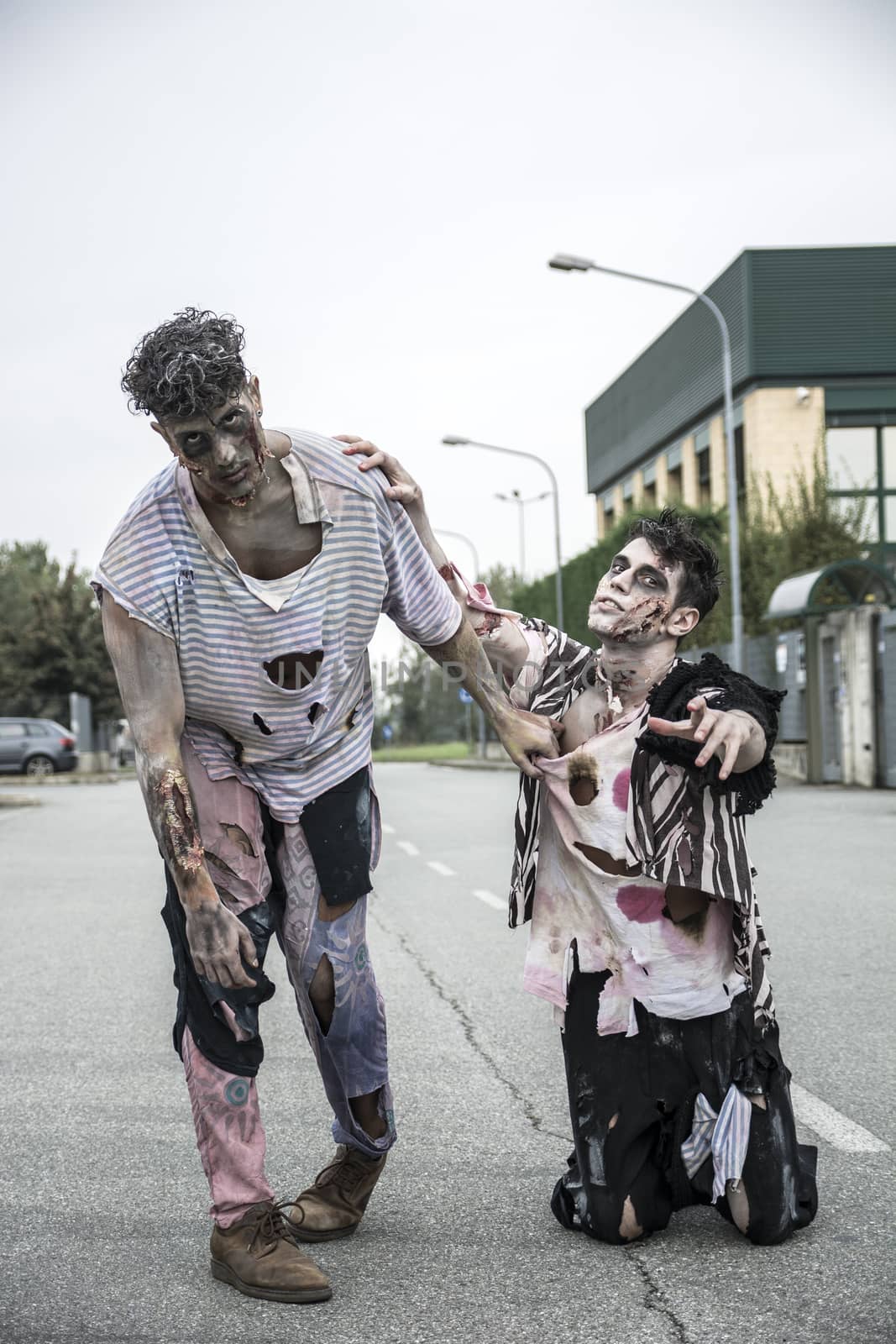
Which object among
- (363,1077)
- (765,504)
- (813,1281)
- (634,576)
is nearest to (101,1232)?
(363,1077)

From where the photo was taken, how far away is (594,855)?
353cm

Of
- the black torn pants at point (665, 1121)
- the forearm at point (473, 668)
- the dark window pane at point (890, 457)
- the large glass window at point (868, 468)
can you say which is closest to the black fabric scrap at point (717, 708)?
the forearm at point (473, 668)

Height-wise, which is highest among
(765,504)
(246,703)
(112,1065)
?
(765,504)

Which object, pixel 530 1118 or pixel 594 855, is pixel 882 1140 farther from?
A: pixel 594 855

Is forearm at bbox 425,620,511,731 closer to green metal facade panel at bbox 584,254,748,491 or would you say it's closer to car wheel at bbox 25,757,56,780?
green metal facade panel at bbox 584,254,748,491

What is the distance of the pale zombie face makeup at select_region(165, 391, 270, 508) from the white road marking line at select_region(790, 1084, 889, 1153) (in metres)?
2.32

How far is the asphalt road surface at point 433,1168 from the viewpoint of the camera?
2967mm

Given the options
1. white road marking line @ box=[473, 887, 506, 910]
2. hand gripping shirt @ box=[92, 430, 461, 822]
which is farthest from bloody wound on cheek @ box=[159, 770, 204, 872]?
white road marking line @ box=[473, 887, 506, 910]

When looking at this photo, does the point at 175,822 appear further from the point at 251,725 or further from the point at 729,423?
the point at 729,423

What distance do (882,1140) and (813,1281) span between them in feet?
3.78

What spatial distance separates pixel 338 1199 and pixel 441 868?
346 inches

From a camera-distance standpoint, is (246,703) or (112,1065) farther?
(112,1065)

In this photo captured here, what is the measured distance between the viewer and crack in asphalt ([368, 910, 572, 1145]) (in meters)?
4.49

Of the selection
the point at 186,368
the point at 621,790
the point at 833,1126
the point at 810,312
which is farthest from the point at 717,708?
the point at 810,312
